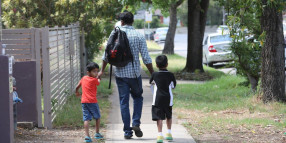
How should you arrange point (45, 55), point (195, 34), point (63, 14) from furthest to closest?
point (195, 34), point (63, 14), point (45, 55)

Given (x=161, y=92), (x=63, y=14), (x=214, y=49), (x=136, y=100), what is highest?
(x=63, y=14)

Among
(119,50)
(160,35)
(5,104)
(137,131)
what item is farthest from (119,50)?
(160,35)

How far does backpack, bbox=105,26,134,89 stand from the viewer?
6871 millimetres

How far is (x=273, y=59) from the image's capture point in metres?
9.95

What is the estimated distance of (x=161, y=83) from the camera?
22.8 ft

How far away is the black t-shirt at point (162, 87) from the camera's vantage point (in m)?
6.94

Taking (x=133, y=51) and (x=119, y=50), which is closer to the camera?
(x=119, y=50)

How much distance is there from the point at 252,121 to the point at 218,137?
1217 millimetres

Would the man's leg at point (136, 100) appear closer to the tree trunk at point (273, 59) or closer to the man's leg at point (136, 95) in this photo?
the man's leg at point (136, 95)

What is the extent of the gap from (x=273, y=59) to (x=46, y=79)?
452 cm

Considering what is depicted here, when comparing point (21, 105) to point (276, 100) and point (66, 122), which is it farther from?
point (276, 100)

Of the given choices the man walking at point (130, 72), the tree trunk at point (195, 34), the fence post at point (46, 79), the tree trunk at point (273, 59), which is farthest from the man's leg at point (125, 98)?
the tree trunk at point (195, 34)

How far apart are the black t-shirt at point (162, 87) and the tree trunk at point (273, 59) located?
3.58m

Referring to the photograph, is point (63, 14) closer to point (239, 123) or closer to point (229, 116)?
point (229, 116)
